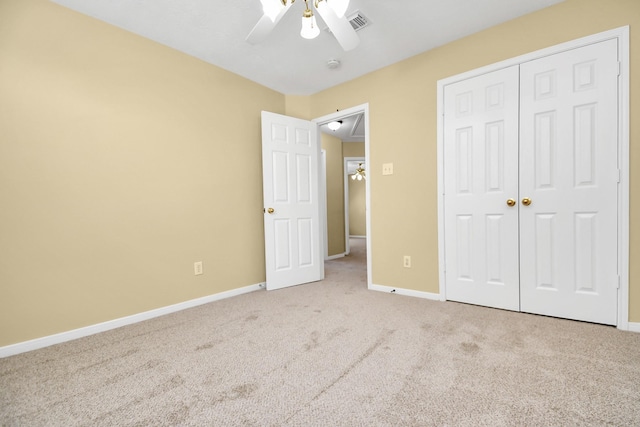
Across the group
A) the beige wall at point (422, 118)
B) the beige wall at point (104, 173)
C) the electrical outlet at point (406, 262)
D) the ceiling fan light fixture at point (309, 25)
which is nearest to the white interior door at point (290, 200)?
the beige wall at point (104, 173)

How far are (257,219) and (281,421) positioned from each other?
238 centimetres

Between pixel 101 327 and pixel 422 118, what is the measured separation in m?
3.36

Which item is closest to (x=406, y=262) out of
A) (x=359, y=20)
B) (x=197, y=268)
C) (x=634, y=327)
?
(x=634, y=327)

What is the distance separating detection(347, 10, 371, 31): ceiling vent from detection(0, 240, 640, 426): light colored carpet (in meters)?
2.44

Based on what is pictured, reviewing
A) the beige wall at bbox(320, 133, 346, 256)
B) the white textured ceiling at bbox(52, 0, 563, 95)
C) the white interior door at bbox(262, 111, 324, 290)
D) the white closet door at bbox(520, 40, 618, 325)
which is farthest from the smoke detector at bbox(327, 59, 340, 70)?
the beige wall at bbox(320, 133, 346, 256)

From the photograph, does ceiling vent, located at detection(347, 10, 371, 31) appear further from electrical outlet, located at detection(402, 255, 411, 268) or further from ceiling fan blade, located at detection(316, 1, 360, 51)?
electrical outlet, located at detection(402, 255, 411, 268)

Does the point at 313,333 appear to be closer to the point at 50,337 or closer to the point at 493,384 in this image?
the point at 493,384

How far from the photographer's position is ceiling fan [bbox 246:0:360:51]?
152 centimetres

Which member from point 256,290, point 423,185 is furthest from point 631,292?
point 256,290

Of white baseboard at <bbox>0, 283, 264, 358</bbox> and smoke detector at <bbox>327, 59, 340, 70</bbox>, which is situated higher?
smoke detector at <bbox>327, 59, 340, 70</bbox>

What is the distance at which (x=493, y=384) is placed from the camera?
1.34 meters

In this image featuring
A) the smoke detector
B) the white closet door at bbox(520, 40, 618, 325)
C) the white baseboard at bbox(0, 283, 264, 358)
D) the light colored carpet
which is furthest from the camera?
the smoke detector

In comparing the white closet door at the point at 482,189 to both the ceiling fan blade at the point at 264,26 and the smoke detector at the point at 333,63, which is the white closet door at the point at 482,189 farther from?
the ceiling fan blade at the point at 264,26

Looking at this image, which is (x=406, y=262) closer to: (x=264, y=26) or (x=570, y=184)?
(x=570, y=184)
